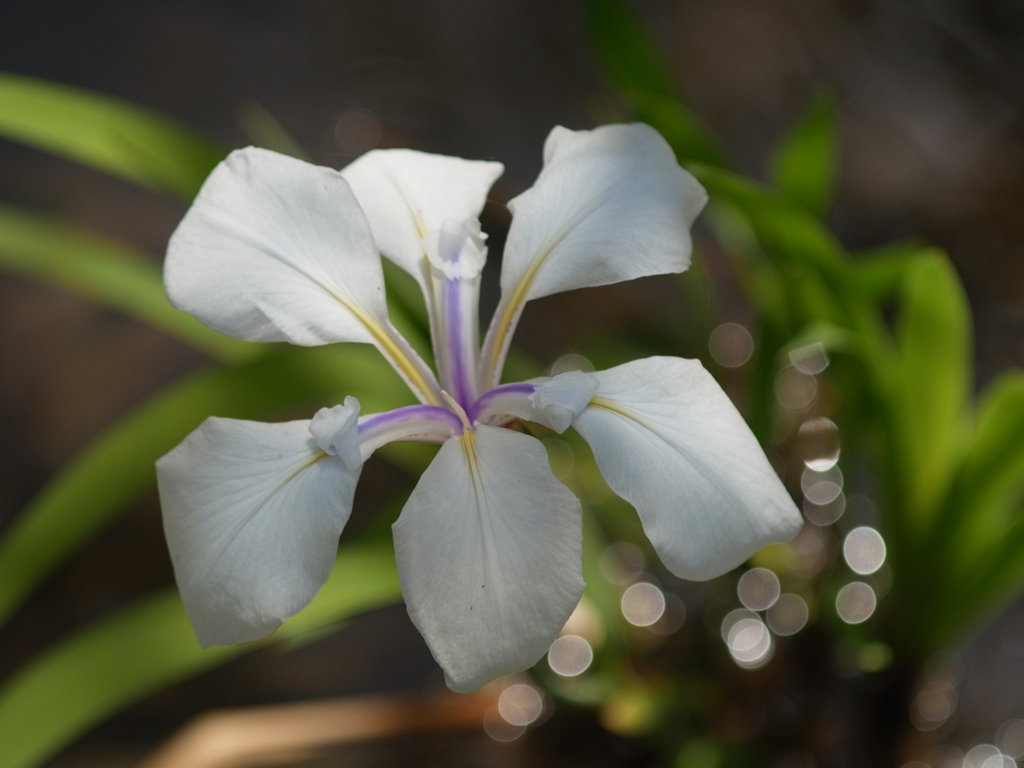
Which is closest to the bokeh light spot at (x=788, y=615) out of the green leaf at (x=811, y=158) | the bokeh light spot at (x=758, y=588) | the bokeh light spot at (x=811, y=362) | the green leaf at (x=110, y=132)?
the bokeh light spot at (x=758, y=588)

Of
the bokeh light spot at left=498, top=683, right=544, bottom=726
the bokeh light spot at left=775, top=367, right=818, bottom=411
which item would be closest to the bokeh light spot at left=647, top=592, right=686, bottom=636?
the bokeh light spot at left=498, top=683, right=544, bottom=726

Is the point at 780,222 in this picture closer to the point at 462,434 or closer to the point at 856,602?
the point at 462,434

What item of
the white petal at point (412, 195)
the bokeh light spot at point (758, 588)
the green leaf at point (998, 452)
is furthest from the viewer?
the bokeh light spot at point (758, 588)

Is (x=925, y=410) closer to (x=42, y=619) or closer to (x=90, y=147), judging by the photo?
(x=90, y=147)

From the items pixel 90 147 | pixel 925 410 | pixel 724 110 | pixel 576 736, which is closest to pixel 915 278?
pixel 925 410

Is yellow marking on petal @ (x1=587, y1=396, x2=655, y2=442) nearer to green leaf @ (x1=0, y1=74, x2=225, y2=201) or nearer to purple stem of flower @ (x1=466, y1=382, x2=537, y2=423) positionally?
purple stem of flower @ (x1=466, y1=382, x2=537, y2=423)

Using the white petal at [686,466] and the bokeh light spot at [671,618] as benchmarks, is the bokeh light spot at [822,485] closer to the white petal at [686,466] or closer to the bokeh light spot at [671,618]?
the bokeh light spot at [671,618]
